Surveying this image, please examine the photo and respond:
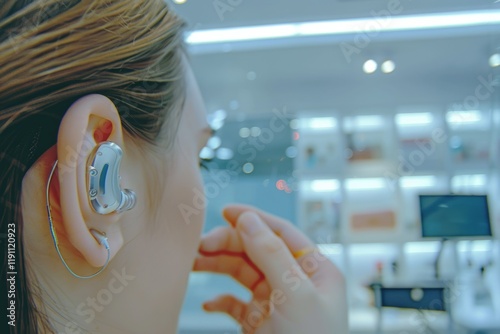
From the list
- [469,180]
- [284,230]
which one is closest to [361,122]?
[469,180]

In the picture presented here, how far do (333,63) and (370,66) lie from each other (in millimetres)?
180

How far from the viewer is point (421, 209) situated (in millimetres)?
1025

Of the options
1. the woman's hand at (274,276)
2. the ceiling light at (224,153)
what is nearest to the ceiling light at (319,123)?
the ceiling light at (224,153)

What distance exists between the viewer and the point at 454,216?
95cm

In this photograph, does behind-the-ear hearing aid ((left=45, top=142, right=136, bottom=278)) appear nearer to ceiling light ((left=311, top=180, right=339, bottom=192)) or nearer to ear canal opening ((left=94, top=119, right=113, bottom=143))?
ear canal opening ((left=94, top=119, right=113, bottom=143))

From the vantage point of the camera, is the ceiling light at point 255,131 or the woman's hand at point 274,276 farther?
the ceiling light at point 255,131

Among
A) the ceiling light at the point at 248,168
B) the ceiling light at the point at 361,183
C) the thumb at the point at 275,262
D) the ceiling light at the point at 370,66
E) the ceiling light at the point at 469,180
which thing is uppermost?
the ceiling light at the point at 370,66

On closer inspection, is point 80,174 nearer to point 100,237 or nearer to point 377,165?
point 100,237

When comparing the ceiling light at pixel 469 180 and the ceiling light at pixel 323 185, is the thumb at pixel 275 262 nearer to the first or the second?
the ceiling light at pixel 469 180

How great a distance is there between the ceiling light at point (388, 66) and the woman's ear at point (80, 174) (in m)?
1.68

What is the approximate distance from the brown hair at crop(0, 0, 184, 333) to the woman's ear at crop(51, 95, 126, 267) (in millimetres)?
20

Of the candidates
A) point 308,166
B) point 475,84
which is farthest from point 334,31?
point 308,166

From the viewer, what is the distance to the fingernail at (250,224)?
478 millimetres

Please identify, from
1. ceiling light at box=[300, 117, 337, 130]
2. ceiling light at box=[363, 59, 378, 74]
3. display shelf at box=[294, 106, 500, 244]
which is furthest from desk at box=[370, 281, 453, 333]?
ceiling light at box=[363, 59, 378, 74]
